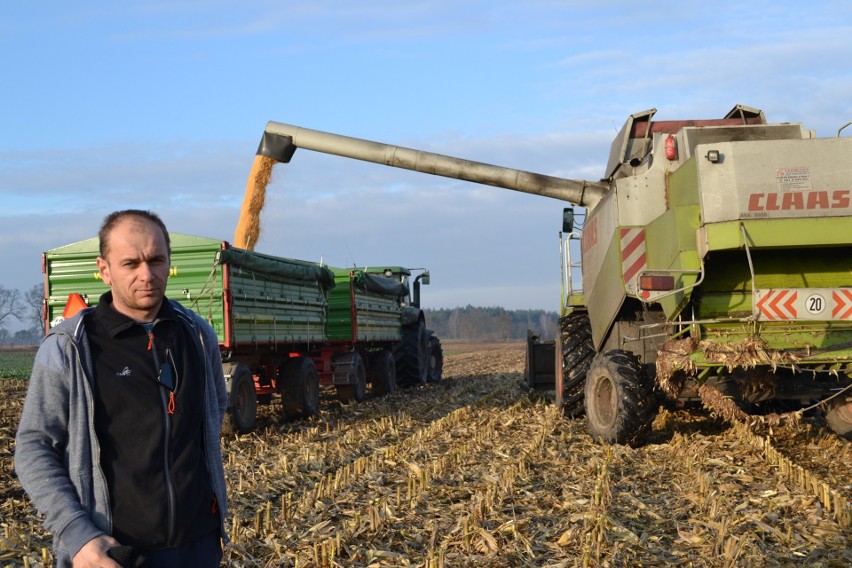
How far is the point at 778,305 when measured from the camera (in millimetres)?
7672

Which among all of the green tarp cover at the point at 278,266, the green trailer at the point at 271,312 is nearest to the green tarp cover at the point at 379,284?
the green trailer at the point at 271,312

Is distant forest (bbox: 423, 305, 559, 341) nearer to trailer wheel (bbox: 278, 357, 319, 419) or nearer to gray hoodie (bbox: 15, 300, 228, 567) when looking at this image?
trailer wheel (bbox: 278, 357, 319, 419)

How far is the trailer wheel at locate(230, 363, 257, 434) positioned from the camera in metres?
10.6

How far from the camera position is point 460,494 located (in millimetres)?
7023

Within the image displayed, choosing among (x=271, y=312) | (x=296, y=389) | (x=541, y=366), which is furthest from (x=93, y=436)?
(x=541, y=366)

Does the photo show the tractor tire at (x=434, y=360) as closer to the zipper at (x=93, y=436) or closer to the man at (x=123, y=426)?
the man at (x=123, y=426)

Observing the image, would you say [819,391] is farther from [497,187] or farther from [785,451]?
[497,187]

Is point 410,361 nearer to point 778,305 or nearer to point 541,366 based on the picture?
point 541,366

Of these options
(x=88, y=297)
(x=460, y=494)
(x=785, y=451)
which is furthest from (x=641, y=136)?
(x=88, y=297)

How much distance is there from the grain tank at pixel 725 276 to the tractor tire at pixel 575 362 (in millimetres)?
778

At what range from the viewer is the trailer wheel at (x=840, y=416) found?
893 centimetres

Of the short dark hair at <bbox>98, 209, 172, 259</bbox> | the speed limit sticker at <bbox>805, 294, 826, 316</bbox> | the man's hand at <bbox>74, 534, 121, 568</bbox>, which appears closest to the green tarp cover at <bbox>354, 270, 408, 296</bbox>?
the speed limit sticker at <bbox>805, 294, 826, 316</bbox>

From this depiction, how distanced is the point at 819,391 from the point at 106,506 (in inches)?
295

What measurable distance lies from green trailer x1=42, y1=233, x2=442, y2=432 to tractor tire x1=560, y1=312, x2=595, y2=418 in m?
3.83
